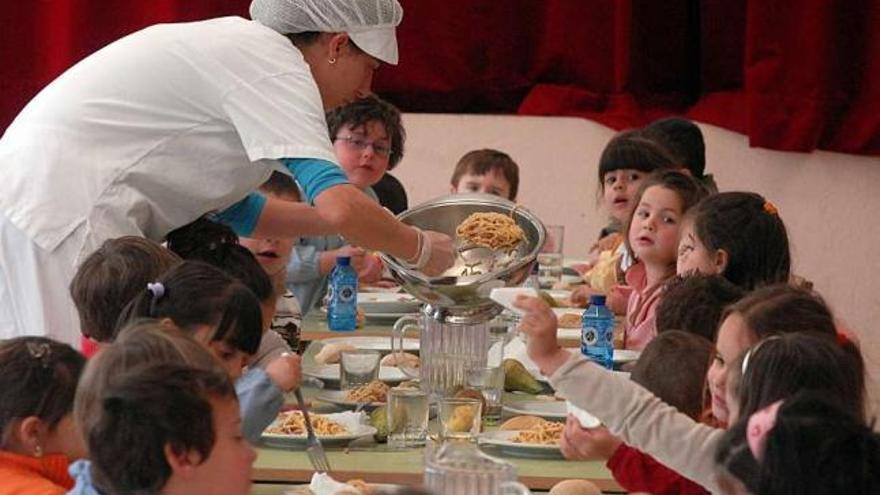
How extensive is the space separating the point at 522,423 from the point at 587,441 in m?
0.42

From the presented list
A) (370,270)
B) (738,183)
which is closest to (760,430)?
(370,270)

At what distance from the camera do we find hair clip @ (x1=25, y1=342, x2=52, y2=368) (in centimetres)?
231

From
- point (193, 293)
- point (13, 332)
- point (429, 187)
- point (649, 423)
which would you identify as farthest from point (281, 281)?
point (429, 187)

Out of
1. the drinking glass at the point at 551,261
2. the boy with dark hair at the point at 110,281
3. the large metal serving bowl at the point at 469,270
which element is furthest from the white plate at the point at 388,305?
the boy with dark hair at the point at 110,281

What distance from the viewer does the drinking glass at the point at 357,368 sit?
125 inches

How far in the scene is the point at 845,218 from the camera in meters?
6.16

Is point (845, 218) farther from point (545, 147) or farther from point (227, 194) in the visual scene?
point (227, 194)

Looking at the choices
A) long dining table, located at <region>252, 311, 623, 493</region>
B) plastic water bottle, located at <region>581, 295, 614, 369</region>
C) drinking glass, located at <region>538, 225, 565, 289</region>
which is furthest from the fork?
drinking glass, located at <region>538, 225, 565, 289</region>

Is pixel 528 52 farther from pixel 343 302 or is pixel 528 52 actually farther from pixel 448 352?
pixel 448 352

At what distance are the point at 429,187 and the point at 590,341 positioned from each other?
3.18m

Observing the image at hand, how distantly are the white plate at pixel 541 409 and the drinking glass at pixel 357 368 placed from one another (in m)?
0.26

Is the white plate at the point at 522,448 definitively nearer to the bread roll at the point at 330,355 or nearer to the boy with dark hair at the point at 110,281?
the boy with dark hair at the point at 110,281

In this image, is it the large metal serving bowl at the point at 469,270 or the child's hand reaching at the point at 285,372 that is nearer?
the child's hand reaching at the point at 285,372

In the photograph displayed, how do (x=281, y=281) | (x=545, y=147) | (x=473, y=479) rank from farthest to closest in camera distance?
(x=545, y=147) < (x=281, y=281) < (x=473, y=479)
